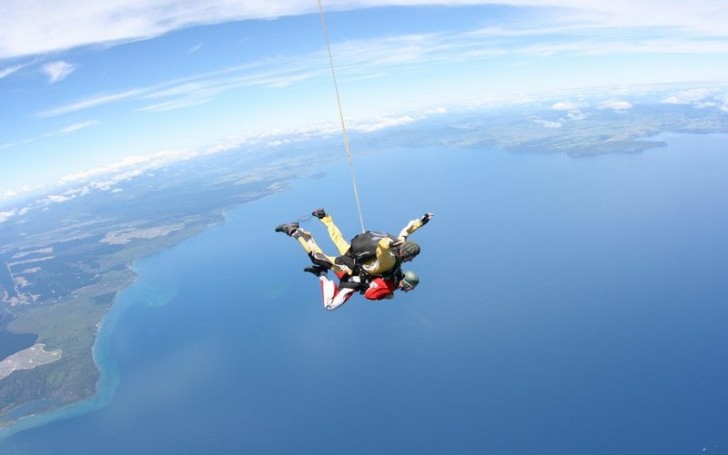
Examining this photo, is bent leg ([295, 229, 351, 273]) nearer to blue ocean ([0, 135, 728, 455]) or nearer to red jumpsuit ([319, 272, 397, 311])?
red jumpsuit ([319, 272, 397, 311])

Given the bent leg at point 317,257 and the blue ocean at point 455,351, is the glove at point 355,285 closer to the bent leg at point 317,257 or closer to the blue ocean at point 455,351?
the bent leg at point 317,257

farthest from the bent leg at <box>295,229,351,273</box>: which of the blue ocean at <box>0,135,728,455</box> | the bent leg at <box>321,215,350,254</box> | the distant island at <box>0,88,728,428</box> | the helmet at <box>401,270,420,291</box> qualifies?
the distant island at <box>0,88,728,428</box>

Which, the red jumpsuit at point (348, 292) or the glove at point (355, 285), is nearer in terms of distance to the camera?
the red jumpsuit at point (348, 292)

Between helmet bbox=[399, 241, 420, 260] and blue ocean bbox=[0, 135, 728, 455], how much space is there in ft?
112

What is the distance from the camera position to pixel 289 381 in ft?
138

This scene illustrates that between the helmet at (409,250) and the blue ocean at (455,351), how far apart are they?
112 feet

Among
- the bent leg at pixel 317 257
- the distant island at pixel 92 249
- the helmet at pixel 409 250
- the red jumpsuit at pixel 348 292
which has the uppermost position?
the helmet at pixel 409 250

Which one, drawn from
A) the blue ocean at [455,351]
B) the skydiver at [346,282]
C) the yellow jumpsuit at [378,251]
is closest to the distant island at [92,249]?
the blue ocean at [455,351]

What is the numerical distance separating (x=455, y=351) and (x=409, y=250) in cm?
4226

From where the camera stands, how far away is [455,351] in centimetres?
4272

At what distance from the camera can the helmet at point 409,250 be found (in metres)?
4.14

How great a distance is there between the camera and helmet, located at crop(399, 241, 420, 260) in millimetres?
4141

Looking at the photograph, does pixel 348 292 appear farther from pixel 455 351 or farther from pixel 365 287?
pixel 455 351

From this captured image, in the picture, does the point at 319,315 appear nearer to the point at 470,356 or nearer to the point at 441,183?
the point at 470,356
